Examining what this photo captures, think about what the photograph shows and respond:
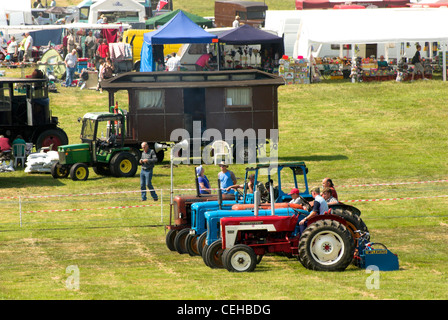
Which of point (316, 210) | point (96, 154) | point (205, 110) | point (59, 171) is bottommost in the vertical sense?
point (59, 171)

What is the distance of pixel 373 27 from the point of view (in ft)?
115

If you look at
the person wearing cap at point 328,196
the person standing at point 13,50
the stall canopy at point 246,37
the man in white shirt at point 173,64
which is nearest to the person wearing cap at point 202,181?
the person wearing cap at point 328,196

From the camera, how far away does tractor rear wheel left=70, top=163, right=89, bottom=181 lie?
22.2 meters

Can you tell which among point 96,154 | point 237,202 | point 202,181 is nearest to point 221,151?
point 96,154

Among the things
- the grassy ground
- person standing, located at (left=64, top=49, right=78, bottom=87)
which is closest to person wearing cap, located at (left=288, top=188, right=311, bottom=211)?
the grassy ground

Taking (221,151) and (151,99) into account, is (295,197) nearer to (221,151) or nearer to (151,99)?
(221,151)

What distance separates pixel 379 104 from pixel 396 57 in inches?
251

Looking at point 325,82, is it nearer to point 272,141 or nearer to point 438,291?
point 272,141

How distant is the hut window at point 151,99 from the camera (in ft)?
80.8

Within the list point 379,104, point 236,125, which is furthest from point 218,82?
point 379,104

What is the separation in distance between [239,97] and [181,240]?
34.6 ft

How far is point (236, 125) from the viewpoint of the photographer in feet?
80.8

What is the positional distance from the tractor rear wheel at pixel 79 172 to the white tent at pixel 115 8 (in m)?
25.9

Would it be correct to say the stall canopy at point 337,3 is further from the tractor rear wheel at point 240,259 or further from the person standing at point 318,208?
the tractor rear wheel at point 240,259
